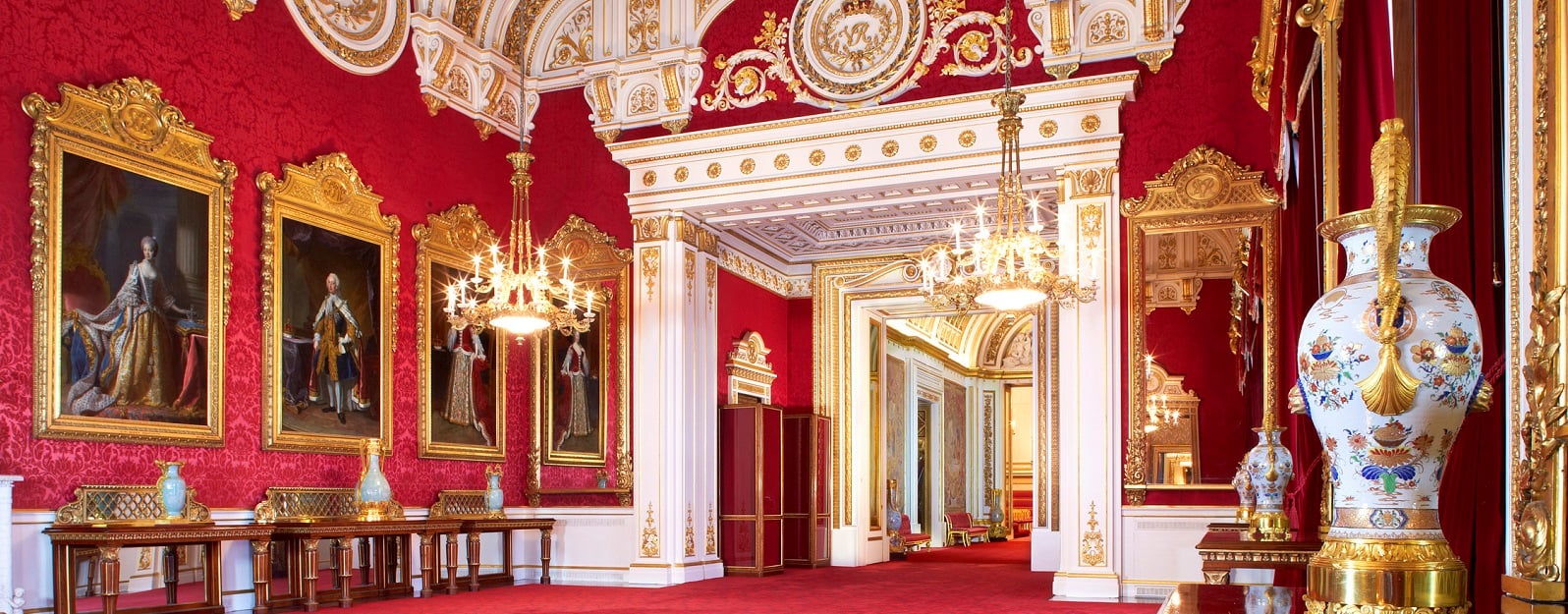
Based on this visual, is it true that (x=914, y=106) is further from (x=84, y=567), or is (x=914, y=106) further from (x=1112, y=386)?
(x=84, y=567)

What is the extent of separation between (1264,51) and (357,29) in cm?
732

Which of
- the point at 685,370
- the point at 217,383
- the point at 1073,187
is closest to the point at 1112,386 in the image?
the point at 1073,187

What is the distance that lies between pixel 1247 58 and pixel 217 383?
8255 mm

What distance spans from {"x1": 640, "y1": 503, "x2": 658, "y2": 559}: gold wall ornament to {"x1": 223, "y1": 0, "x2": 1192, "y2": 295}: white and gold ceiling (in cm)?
290

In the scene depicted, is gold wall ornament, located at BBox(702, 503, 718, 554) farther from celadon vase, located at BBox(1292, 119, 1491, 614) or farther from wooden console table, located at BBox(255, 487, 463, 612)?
celadon vase, located at BBox(1292, 119, 1491, 614)

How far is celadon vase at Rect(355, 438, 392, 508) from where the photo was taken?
33.4 feet

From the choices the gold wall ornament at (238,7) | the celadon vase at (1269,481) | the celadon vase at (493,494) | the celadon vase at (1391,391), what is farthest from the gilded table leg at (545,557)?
the celadon vase at (1391,391)

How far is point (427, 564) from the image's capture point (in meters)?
Answer: 10.5

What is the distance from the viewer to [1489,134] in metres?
3.38

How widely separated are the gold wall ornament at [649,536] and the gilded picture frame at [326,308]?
8.27ft

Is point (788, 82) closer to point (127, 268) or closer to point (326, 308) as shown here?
point (326, 308)

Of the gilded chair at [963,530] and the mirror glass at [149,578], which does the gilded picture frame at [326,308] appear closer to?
the mirror glass at [149,578]

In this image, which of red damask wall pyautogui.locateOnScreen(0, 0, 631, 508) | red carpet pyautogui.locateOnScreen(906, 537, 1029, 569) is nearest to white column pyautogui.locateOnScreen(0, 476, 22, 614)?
red damask wall pyautogui.locateOnScreen(0, 0, 631, 508)

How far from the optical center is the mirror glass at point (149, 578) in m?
8.09
